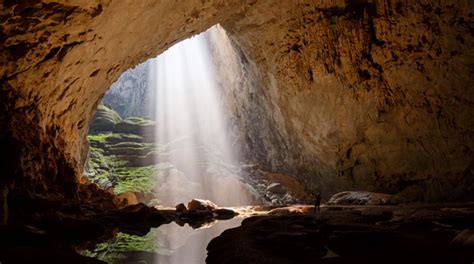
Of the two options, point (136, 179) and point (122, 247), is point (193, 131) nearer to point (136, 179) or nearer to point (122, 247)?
point (136, 179)

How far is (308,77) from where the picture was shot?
53.5 feet

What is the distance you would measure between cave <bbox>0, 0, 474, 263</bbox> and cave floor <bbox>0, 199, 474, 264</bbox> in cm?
4

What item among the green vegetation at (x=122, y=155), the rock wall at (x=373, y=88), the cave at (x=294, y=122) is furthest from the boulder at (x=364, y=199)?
the green vegetation at (x=122, y=155)

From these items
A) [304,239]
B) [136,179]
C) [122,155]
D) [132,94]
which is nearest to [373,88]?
[304,239]

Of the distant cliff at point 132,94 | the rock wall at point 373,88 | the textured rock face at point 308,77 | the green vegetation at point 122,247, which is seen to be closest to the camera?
the green vegetation at point 122,247

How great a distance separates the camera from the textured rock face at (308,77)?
7.57 m

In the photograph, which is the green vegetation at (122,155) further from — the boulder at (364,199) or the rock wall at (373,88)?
the boulder at (364,199)

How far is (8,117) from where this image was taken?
281 inches

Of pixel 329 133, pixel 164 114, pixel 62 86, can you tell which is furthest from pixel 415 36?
pixel 164 114

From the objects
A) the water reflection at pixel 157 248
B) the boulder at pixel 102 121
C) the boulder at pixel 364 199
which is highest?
the boulder at pixel 102 121

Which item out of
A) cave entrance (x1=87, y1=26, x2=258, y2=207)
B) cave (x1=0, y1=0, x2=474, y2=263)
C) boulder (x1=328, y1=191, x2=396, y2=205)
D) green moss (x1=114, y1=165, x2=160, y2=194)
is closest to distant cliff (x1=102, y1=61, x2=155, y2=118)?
cave entrance (x1=87, y1=26, x2=258, y2=207)

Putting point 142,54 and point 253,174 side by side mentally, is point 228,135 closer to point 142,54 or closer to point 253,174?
point 253,174

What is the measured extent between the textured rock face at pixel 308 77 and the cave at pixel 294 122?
49 millimetres

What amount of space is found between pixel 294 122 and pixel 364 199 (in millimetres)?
6516
